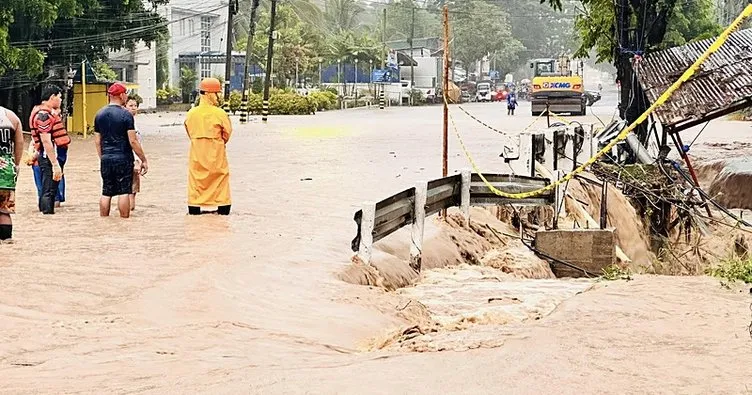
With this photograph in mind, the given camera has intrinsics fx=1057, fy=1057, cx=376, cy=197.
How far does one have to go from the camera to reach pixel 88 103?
40.7 m

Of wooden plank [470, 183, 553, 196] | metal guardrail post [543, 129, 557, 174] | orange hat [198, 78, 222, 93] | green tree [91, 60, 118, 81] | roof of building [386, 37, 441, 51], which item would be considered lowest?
wooden plank [470, 183, 553, 196]

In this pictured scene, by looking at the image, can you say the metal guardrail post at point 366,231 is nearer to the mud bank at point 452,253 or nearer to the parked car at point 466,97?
the mud bank at point 452,253

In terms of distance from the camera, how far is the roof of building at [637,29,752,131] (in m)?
14.7

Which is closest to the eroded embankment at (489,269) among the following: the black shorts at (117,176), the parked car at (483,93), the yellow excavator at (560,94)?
the black shorts at (117,176)

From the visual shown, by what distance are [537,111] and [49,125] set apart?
44.7 meters

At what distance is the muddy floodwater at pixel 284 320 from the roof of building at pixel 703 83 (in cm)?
459

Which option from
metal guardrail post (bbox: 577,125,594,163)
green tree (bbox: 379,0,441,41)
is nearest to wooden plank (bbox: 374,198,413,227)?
metal guardrail post (bbox: 577,125,594,163)

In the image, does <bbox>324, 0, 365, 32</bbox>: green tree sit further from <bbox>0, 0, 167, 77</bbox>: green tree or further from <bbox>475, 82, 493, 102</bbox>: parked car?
<bbox>0, 0, 167, 77</bbox>: green tree

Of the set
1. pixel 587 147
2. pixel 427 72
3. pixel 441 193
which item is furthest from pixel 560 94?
pixel 427 72

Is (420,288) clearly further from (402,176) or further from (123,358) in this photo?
(402,176)

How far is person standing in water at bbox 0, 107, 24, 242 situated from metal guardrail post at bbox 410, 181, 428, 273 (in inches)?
163

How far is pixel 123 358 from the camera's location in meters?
6.46

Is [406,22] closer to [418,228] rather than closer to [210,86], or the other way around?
[210,86]

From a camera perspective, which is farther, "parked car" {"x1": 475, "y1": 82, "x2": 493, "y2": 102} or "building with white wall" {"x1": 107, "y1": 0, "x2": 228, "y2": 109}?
"parked car" {"x1": 475, "y1": 82, "x2": 493, "y2": 102}
